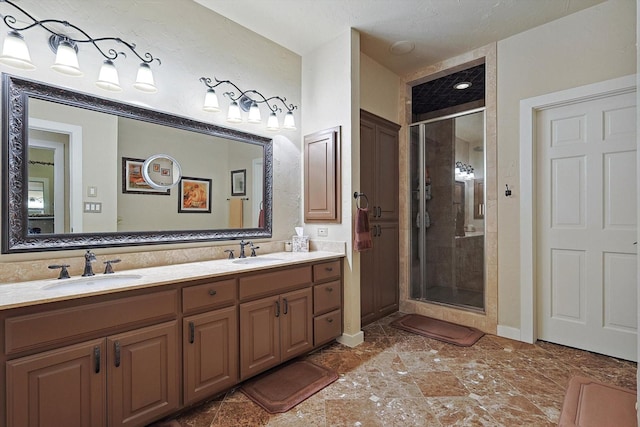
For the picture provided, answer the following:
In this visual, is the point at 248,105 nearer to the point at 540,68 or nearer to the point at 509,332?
the point at 540,68

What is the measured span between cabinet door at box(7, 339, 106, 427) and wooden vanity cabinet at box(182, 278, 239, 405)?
41cm

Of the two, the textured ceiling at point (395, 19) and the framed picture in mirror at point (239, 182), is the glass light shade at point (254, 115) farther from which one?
the textured ceiling at point (395, 19)

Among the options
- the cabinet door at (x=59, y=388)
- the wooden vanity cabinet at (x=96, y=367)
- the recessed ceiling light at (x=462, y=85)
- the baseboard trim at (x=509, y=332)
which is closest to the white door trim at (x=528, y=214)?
the baseboard trim at (x=509, y=332)

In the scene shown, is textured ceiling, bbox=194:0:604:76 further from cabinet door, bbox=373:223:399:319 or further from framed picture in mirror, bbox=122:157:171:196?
cabinet door, bbox=373:223:399:319

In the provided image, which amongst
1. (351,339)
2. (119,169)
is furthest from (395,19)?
(351,339)

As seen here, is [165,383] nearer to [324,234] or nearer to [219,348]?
[219,348]

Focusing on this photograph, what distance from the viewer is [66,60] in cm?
172

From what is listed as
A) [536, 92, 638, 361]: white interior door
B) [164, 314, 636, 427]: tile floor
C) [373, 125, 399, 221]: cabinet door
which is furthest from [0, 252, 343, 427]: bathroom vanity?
[536, 92, 638, 361]: white interior door

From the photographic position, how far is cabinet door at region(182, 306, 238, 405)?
1.78m

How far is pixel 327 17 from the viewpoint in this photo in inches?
103

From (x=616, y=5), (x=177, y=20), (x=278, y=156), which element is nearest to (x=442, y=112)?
(x=616, y=5)

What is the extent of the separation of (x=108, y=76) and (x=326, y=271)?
6.63ft

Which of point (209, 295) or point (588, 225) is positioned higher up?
point (588, 225)

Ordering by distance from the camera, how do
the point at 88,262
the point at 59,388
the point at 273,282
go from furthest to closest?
the point at 273,282
the point at 88,262
the point at 59,388
